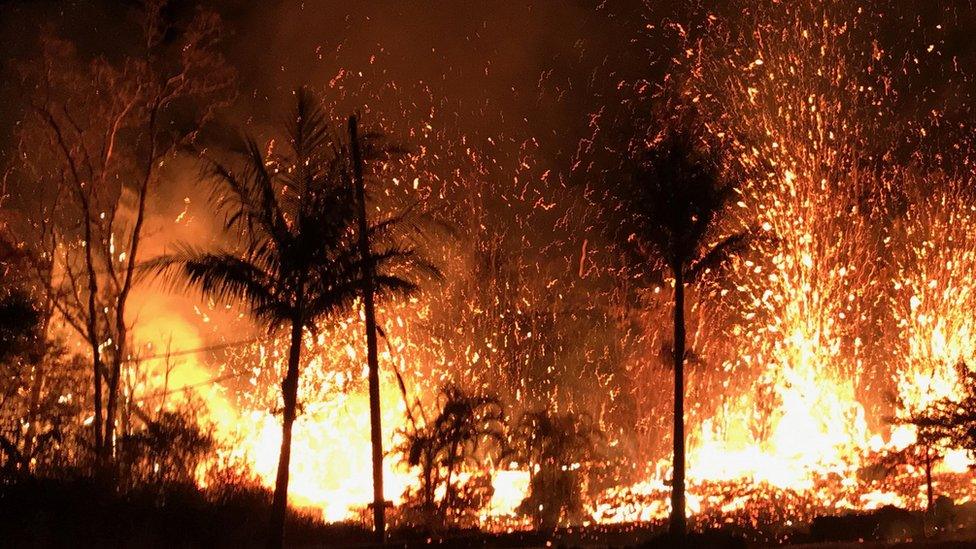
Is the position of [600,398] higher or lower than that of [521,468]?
higher

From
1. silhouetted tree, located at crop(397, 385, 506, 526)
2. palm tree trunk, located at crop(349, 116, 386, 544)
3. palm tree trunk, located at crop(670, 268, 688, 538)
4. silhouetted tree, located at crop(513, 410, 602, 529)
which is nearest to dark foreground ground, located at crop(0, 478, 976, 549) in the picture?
palm tree trunk, located at crop(349, 116, 386, 544)

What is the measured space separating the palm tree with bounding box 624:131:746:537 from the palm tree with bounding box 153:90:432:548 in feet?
16.0

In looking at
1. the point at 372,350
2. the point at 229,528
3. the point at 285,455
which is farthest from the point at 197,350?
the point at 285,455

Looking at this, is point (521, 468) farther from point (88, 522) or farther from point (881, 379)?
point (881, 379)

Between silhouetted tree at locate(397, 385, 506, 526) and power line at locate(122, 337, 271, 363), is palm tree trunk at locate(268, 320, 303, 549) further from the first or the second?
power line at locate(122, 337, 271, 363)

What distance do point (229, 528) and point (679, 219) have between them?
876cm

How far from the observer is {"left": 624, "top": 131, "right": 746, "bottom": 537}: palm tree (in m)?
18.8

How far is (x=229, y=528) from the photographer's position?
1856 centimetres

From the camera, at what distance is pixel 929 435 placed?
19.3 metres

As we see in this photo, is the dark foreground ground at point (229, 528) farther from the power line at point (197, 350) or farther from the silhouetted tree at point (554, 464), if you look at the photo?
the power line at point (197, 350)

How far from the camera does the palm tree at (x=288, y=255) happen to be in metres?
16.5

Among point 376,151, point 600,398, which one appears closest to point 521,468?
point 376,151

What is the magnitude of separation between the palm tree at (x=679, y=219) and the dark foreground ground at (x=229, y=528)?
2.29m

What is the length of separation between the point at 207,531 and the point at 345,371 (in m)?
13.1
